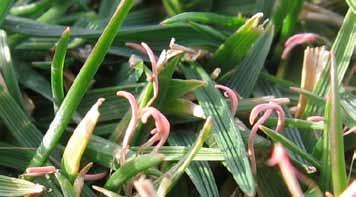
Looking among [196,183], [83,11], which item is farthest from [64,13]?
[196,183]

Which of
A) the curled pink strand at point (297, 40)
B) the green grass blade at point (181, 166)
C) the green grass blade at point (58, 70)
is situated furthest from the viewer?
the curled pink strand at point (297, 40)

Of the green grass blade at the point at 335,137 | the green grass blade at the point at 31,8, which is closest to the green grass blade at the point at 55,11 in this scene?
the green grass blade at the point at 31,8

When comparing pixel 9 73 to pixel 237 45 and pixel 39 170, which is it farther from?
pixel 237 45

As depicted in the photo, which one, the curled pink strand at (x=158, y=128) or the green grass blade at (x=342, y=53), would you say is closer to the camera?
the curled pink strand at (x=158, y=128)

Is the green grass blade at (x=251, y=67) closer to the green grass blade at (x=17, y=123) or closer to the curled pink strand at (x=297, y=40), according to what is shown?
the curled pink strand at (x=297, y=40)

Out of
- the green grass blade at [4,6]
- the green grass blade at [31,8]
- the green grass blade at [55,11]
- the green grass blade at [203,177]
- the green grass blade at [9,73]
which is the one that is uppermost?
the green grass blade at [4,6]

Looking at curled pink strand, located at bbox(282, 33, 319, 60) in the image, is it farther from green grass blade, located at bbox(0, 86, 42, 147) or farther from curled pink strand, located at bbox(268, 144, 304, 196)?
green grass blade, located at bbox(0, 86, 42, 147)
